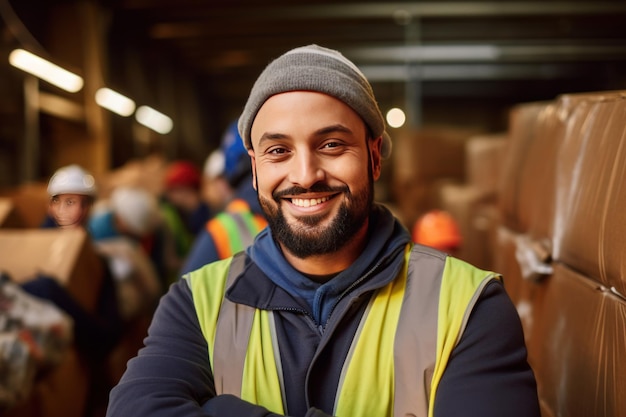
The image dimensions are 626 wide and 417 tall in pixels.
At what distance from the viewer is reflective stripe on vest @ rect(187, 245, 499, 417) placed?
1.47 meters

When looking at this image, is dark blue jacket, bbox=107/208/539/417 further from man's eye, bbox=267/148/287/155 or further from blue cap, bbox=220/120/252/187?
blue cap, bbox=220/120/252/187

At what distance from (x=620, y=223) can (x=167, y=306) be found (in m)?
0.96

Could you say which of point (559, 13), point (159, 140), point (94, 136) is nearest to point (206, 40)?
point (159, 140)

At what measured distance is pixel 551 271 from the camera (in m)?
2.21

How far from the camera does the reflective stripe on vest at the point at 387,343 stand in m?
1.47

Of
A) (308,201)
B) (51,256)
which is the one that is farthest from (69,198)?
(308,201)

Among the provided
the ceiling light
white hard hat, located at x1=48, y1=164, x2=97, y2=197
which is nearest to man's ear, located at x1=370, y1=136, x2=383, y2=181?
white hard hat, located at x1=48, y1=164, x2=97, y2=197

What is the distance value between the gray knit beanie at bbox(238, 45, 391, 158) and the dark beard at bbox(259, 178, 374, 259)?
0.57 ft

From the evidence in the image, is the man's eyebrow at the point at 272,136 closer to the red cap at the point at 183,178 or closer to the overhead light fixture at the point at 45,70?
the red cap at the point at 183,178

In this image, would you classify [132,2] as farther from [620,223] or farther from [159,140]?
[620,223]

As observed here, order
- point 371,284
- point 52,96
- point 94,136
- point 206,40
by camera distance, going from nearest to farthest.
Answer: point 371,284 < point 52,96 < point 94,136 < point 206,40

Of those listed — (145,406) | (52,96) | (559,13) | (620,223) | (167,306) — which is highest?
(559,13)

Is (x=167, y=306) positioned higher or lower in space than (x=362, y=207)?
lower

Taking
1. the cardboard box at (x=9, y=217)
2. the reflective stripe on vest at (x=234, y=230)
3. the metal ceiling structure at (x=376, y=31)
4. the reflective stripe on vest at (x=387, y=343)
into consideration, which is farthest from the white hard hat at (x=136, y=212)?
the reflective stripe on vest at (x=387, y=343)
